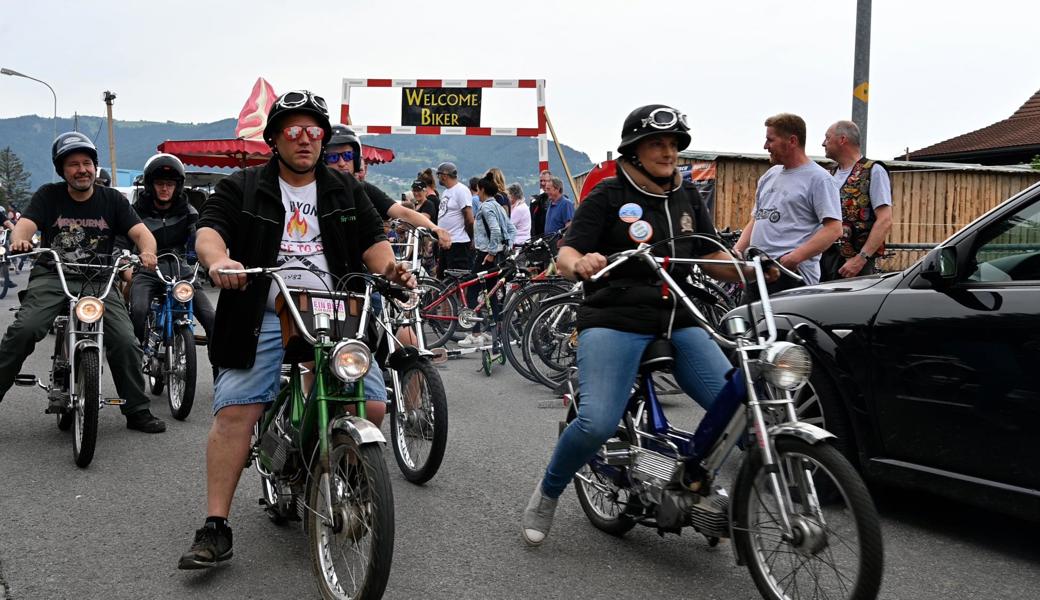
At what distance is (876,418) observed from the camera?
448 cm

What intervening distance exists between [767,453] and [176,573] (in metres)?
2.33

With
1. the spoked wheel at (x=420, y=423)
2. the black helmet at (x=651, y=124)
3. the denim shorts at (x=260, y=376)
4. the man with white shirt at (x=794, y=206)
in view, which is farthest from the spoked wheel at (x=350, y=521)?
the man with white shirt at (x=794, y=206)

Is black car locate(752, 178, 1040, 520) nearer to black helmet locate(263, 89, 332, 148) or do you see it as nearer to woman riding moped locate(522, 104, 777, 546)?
woman riding moped locate(522, 104, 777, 546)

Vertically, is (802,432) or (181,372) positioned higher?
(802,432)

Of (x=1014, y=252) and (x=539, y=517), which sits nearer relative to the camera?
(x=539, y=517)

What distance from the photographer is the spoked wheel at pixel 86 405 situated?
565 cm

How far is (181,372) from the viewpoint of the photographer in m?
7.22

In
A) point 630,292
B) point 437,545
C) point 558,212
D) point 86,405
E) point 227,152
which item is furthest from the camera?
point 227,152

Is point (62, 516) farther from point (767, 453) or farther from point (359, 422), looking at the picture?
point (767, 453)

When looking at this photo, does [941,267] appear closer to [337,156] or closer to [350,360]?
[350,360]

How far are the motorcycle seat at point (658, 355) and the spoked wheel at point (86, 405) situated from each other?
3331mm

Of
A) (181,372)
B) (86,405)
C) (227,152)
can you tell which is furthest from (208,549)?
(227,152)

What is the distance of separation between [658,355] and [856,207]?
144 inches

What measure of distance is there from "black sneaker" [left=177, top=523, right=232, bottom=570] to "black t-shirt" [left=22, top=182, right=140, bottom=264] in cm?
329
